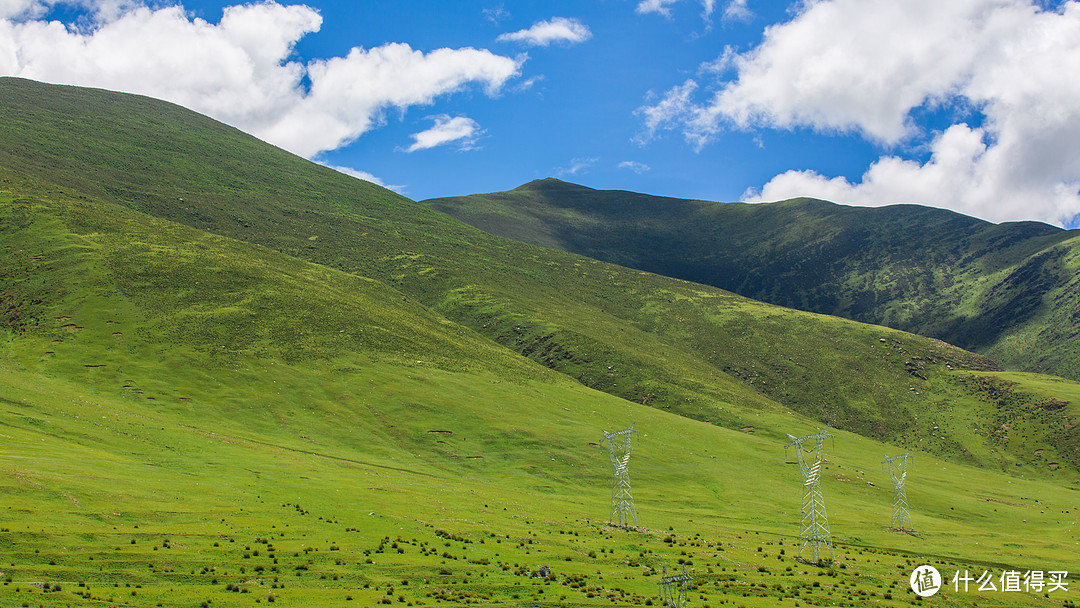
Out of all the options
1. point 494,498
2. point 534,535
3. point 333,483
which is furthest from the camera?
point 494,498

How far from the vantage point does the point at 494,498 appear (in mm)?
88375

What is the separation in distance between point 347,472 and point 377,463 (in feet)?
44.4

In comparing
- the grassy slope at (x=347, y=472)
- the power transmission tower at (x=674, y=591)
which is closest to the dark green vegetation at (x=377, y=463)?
the grassy slope at (x=347, y=472)

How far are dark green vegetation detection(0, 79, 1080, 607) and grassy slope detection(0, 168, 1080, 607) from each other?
0.43 meters

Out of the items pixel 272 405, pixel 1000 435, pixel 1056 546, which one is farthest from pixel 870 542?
pixel 1000 435

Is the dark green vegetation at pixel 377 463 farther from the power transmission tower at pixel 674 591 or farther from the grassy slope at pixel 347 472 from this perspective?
the power transmission tower at pixel 674 591

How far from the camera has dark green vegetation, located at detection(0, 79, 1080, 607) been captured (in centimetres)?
5216

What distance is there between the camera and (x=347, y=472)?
300ft

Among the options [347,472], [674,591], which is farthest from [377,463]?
[674,591]

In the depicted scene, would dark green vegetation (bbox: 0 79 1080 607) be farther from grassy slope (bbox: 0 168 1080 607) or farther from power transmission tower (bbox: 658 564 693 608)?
power transmission tower (bbox: 658 564 693 608)

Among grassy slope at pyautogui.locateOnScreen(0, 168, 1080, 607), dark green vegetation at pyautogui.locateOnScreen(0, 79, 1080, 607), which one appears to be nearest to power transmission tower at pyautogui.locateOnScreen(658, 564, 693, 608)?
dark green vegetation at pyautogui.locateOnScreen(0, 79, 1080, 607)

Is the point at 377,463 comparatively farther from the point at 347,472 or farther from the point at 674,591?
the point at 674,591

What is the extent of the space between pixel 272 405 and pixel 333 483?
154ft

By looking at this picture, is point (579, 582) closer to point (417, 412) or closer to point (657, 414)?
point (417, 412)
